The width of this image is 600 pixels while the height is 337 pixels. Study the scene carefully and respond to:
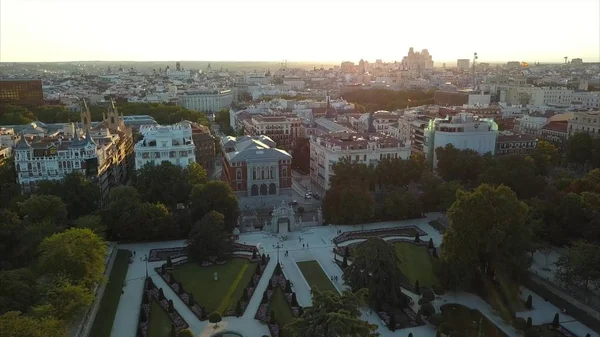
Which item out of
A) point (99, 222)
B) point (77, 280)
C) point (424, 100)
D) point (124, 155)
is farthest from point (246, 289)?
point (424, 100)

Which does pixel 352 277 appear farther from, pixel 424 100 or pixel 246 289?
pixel 424 100

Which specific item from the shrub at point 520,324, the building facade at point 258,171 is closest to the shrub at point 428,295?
the shrub at point 520,324

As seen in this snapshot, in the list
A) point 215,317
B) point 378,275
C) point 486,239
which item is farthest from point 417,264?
point 215,317

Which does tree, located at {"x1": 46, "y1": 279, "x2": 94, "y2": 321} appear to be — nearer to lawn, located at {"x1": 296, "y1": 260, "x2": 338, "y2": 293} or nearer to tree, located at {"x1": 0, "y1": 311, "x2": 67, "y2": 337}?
tree, located at {"x1": 0, "y1": 311, "x2": 67, "y2": 337}

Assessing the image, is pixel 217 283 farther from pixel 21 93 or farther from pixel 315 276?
pixel 21 93

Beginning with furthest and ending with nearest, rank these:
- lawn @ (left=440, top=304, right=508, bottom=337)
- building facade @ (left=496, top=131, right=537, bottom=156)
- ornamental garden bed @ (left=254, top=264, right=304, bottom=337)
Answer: building facade @ (left=496, top=131, right=537, bottom=156)
ornamental garden bed @ (left=254, top=264, right=304, bottom=337)
lawn @ (left=440, top=304, right=508, bottom=337)

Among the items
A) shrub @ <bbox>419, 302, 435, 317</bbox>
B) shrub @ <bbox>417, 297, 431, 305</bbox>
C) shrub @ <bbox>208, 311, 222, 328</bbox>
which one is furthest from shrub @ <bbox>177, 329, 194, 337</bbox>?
shrub @ <bbox>417, 297, 431, 305</bbox>

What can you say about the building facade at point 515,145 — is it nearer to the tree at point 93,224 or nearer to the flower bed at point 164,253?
the flower bed at point 164,253
